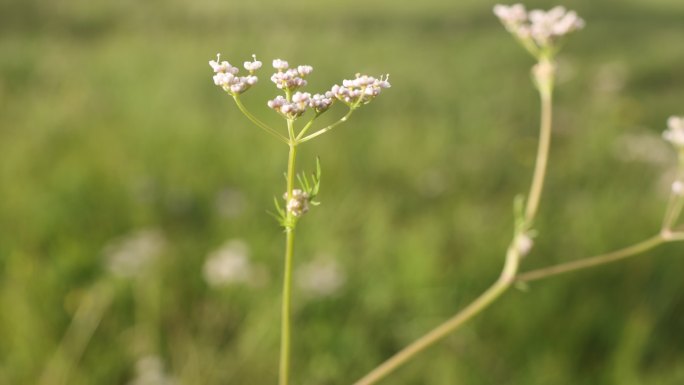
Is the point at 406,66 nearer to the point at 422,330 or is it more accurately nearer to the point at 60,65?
the point at 60,65

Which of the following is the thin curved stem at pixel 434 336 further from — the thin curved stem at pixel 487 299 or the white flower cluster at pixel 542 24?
the white flower cluster at pixel 542 24

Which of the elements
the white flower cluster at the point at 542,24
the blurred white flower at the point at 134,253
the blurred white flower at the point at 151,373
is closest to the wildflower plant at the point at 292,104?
the white flower cluster at the point at 542,24

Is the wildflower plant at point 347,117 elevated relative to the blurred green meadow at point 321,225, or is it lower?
lower

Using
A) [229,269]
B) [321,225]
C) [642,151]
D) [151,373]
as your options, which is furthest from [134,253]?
[642,151]

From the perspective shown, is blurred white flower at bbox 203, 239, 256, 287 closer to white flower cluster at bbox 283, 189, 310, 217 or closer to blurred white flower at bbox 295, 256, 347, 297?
blurred white flower at bbox 295, 256, 347, 297

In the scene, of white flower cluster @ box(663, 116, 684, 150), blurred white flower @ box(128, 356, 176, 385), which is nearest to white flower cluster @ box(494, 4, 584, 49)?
white flower cluster @ box(663, 116, 684, 150)

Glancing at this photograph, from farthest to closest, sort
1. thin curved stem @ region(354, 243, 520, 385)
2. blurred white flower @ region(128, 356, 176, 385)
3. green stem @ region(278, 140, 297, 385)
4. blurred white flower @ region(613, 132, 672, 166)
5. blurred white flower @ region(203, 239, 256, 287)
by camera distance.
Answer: blurred white flower @ region(613, 132, 672, 166)
blurred white flower @ region(203, 239, 256, 287)
blurred white flower @ region(128, 356, 176, 385)
thin curved stem @ region(354, 243, 520, 385)
green stem @ region(278, 140, 297, 385)
